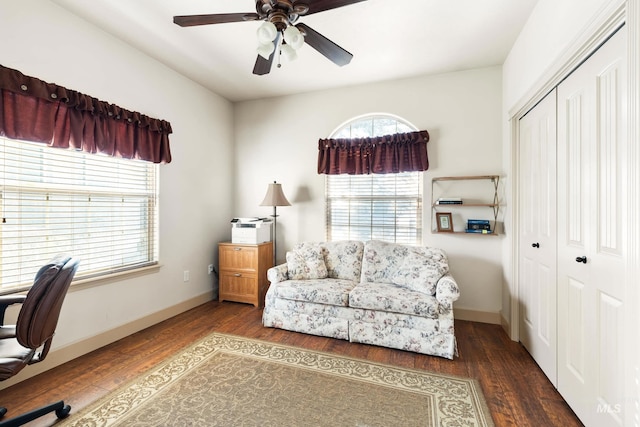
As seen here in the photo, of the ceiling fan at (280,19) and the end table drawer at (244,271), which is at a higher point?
the ceiling fan at (280,19)

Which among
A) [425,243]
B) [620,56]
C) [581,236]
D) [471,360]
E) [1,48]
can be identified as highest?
[1,48]

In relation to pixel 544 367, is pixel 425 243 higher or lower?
higher

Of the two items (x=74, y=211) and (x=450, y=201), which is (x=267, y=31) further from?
(x=450, y=201)

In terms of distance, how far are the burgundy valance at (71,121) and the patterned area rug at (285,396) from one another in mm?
1939

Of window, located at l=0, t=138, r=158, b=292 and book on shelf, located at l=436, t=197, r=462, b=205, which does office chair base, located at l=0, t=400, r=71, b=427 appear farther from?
book on shelf, located at l=436, t=197, r=462, b=205

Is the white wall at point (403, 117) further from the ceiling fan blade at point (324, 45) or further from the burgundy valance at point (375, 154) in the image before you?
the ceiling fan blade at point (324, 45)

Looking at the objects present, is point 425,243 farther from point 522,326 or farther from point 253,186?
point 253,186

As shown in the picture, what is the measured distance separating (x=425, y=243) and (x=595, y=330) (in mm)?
1872

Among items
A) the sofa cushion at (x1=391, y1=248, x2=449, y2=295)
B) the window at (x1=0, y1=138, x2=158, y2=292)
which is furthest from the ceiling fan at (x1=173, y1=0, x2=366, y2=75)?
the sofa cushion at (x1=391, y1=248, x2=449, y2=295)

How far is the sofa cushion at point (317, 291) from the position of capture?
8.88ft

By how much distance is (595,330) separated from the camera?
152 cm

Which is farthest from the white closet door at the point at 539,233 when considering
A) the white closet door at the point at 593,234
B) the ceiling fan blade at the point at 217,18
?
the ceiling fan blade at the point at 217,18

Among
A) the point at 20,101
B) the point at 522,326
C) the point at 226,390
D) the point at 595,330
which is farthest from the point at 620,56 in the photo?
the point at 20,101

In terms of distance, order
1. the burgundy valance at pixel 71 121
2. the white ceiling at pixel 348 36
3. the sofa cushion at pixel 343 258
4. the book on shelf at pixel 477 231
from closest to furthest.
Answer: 1. the burgundy valance at pixel 71 121
2. the white ceiling at pixel 348 36
3. the book on shelf at pixel 477 231
4. the sofa cushion at pixel 343 258
